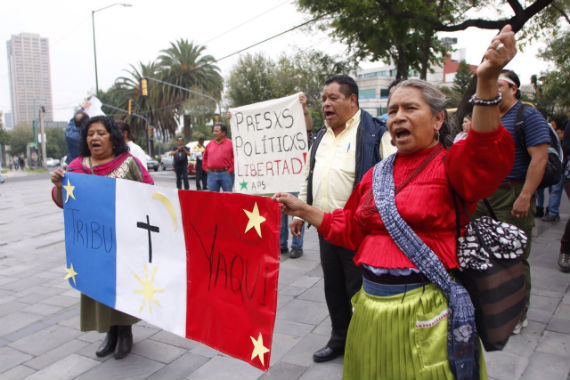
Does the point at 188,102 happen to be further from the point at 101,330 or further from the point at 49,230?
the point at 101,330

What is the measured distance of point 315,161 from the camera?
303cm

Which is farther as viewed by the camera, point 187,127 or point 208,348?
point 187,127

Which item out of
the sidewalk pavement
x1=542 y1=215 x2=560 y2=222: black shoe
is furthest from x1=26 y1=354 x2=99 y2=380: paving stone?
x1=542 y1=215 x2=560 y2=222: black shoe

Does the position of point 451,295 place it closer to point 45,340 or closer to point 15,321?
point 45,340

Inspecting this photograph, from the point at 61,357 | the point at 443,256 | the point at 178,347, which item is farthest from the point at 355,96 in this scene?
the point at 61,357

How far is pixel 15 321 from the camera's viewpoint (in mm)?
4113

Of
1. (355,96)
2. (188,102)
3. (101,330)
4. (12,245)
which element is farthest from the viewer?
(188,102)

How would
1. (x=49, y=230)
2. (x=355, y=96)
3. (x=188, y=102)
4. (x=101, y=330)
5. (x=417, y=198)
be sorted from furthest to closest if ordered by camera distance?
(x=188, y=102) < (x=49, y=230) < (x=101, y=330) < (x=355, y=96) < (x=417, y=198)

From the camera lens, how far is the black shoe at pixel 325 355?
9.96ft

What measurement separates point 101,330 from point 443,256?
2636mm

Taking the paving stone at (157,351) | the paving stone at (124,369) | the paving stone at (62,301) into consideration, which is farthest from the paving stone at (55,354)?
the paving stone at (62,301)

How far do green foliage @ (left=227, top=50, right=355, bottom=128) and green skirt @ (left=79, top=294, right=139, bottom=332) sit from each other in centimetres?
2968

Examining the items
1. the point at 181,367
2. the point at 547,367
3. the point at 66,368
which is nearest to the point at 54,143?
the point at 66,368

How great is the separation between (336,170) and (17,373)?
2661 millimetres
